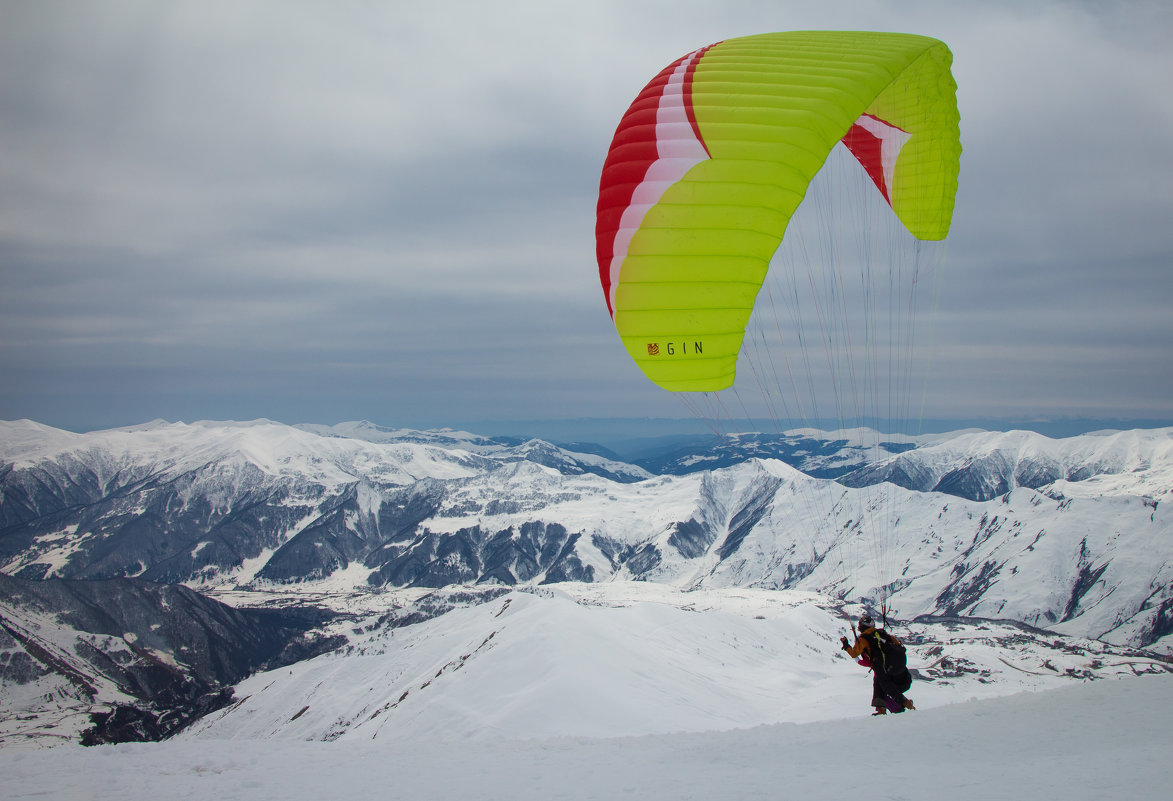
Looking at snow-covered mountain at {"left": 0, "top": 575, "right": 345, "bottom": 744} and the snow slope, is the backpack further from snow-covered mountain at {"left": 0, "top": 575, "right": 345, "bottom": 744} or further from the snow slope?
snow-covered mountain at {"left": 0, "top": 575, "right": 345, "bottom": 744}

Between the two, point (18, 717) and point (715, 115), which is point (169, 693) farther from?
point (715, 115)

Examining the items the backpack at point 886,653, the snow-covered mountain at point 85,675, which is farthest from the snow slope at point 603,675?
the snow-covered mountain at point 85,675

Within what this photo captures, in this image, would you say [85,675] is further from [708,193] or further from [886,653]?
[708,193]

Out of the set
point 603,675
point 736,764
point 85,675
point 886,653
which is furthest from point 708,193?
point 85,675

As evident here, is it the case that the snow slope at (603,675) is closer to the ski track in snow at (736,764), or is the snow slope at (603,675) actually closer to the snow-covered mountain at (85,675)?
the ski track in snow at (736,764)

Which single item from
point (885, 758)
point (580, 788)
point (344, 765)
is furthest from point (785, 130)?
point (344, 765)

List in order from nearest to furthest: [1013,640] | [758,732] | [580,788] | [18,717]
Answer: [580,788] → [758,732] → [1013,640] → [18,717]

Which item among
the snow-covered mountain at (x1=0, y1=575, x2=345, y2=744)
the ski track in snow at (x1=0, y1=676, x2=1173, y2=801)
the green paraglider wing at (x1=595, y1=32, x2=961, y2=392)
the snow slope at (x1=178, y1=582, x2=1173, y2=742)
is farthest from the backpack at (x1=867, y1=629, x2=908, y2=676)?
the snow-covered mountain at (x1=0, y1=575, x2=345, y2=744)
